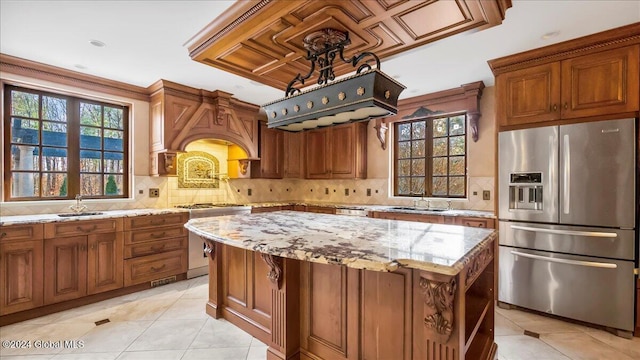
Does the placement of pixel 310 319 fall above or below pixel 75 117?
below

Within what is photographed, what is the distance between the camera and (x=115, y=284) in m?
3.19

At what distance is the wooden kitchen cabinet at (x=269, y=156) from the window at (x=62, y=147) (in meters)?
1.93

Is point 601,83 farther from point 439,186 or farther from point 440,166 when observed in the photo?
point 439,186

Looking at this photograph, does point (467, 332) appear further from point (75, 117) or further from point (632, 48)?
point (75, 117)

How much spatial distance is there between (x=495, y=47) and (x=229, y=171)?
4.02 meters

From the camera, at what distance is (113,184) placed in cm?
379

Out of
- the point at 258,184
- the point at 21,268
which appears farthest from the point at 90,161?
the point at 258,184

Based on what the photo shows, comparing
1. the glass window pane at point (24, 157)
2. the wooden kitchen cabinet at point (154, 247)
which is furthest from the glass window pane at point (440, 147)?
the glass window pane at point (24, 157)

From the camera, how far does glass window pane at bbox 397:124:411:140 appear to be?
460cm

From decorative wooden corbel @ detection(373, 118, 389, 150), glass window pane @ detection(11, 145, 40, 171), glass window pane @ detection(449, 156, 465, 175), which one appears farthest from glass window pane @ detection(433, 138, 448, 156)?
glass window pane @ detection(11, 145, 40, 171)

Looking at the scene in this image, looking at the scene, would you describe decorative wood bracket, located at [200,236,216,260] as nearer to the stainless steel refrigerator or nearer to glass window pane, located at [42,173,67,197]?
glass window pane, located at [42,173,67,197]

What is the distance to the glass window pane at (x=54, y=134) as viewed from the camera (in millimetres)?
3320

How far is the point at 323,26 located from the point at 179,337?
2.58m

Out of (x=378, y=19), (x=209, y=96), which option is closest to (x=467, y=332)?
(x=378, y=19)
